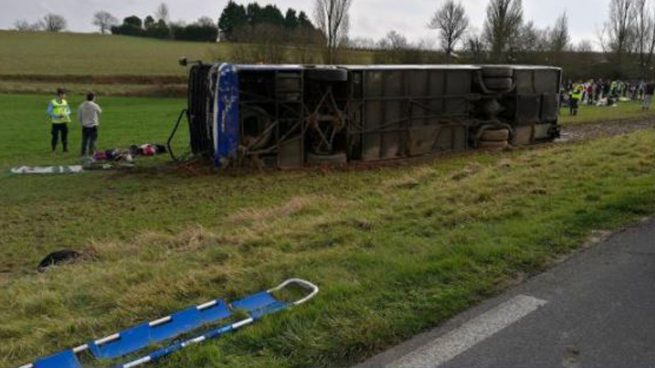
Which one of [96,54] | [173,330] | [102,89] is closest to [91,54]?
[96,54]

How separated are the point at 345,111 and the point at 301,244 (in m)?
8.42

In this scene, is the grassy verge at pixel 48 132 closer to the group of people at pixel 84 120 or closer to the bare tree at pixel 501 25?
the group of people at pixel 84 120

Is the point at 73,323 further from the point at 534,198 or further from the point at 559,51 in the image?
the point at 559,51

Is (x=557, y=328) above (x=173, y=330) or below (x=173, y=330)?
above

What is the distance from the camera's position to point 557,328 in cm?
387

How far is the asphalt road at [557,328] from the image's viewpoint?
348 centimetres

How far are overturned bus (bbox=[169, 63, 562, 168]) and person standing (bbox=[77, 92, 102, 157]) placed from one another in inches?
128

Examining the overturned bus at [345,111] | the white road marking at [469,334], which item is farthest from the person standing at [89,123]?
the white road marking at [469,334]

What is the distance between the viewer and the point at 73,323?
4.17m

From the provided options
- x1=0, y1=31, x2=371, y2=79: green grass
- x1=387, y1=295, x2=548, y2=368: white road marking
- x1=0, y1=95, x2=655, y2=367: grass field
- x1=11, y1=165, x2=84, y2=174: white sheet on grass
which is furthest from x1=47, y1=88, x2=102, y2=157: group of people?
x1=0, y1=31, x2=371, y2=79: green grass

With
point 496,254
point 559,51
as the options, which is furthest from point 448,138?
point 559,51

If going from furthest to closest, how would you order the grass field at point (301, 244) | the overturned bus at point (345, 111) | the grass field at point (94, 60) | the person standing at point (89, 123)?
the grass field at point (94, 60)
the person standing at point (89, 123)
the overturned bus at point (345, 111)
the grass field at point (301, 244)

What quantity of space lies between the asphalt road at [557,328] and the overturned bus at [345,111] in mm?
9366

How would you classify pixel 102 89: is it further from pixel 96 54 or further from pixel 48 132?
pixel 48 132
